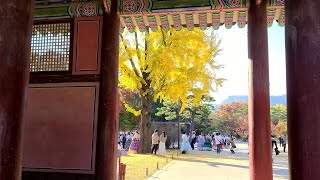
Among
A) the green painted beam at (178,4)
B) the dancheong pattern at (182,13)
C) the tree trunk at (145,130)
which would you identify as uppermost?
the green painted beam at (178,4)

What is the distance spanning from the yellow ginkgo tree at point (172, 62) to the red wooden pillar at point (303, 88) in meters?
13.1

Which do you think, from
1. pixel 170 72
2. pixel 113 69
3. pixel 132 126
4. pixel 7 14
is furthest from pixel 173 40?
pixel 132 126

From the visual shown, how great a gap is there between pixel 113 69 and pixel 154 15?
1.43 m

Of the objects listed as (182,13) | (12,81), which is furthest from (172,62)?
(12,81)

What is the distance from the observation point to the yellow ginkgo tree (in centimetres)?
1570

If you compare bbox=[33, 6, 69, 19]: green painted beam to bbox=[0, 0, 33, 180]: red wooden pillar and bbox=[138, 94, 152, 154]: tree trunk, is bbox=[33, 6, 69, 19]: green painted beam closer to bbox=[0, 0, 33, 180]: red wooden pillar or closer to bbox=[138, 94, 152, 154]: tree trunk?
bbox=[0, 0, 33, 180]: red wooden pillar

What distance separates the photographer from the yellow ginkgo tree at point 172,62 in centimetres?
1570

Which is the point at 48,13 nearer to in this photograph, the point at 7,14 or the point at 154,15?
the point at 154,15

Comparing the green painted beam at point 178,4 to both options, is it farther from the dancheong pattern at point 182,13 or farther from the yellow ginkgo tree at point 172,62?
the yellow ginkgo tree at point 172,62

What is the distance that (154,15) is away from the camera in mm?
6758

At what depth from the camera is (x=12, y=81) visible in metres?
2.52

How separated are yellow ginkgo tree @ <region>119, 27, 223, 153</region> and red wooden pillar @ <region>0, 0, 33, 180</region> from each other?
1302 centimetres

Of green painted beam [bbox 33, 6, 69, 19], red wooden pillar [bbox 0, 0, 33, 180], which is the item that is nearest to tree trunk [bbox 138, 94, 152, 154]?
green painted beam [bbox 33, 6, 69, 19]

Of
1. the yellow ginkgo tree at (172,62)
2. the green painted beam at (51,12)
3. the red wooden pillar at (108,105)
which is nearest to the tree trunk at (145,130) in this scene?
the yellow ginkgo tree at (172,62)
